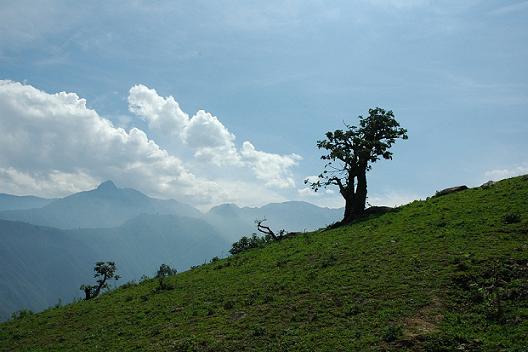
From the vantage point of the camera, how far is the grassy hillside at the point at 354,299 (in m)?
20.3

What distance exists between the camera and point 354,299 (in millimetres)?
25234

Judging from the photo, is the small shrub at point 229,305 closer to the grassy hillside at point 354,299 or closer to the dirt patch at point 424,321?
the grassy hillside at point 354,299

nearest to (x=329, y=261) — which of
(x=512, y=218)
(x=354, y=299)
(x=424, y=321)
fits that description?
(x=354, y=299)

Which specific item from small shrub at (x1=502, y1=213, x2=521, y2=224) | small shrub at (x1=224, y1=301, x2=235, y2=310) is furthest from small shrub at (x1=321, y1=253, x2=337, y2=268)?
small shrub at (x1=502, y1=213, x2=521, y2=224)

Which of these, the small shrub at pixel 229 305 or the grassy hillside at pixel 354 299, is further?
the small shrub at pixel 229 305

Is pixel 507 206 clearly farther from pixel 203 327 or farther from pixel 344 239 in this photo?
pixel 203 327

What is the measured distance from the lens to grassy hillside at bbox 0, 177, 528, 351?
2030cm

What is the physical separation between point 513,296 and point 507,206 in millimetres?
17640

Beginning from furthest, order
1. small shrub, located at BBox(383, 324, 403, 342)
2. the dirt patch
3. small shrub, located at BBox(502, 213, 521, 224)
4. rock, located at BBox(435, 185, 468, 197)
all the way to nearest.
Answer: rock, located at BBox(435, 185, 468, 197) → small shrub, located at BBox(502, 213, 521, 224) → the dirt patch → small shrub, located at BBox(383, 324, 403, 342)

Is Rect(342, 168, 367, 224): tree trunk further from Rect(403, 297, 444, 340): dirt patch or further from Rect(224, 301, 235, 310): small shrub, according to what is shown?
Rect(403, 297, 444, 340): dirt patch

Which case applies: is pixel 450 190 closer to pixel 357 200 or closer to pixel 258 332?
pixel 357 200

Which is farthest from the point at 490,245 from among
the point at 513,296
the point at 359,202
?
the point at 359,202

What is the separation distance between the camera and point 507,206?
3672 centimetres

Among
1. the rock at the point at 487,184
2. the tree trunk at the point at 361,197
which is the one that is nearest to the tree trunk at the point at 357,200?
the tree trunk at the point at 361,197
